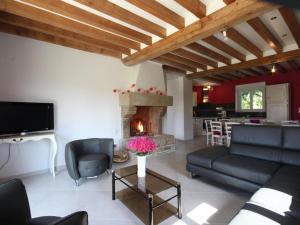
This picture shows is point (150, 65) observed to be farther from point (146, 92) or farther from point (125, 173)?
point (125, 173)

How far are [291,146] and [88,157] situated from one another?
10.2ft

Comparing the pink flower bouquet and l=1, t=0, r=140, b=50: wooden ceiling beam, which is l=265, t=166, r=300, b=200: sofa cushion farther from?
l=1, t=0, r=140, b=50: wooden ceiling beam

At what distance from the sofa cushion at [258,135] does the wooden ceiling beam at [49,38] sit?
3299 millimetres

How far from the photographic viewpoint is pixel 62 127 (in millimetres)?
3670

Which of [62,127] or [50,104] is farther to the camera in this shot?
[62,127]

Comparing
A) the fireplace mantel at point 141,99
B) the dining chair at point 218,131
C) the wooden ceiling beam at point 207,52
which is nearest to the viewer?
the wooden ceiling beam at point 207,52

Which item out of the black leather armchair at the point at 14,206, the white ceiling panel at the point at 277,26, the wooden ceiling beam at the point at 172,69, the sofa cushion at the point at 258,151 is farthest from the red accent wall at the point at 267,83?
the black leather armchair at the point at 14,206

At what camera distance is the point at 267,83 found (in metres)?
6.92

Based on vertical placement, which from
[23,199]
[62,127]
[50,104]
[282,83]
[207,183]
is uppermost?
[282,83]

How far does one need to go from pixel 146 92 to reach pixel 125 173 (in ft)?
9.81

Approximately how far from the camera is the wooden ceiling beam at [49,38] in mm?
3023

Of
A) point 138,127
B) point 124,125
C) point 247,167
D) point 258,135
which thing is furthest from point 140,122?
point 247,167

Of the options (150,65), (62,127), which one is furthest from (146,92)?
(62,127)

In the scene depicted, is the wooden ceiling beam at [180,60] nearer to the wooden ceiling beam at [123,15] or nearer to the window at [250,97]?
the wooden ceiling beam at [123,15]
